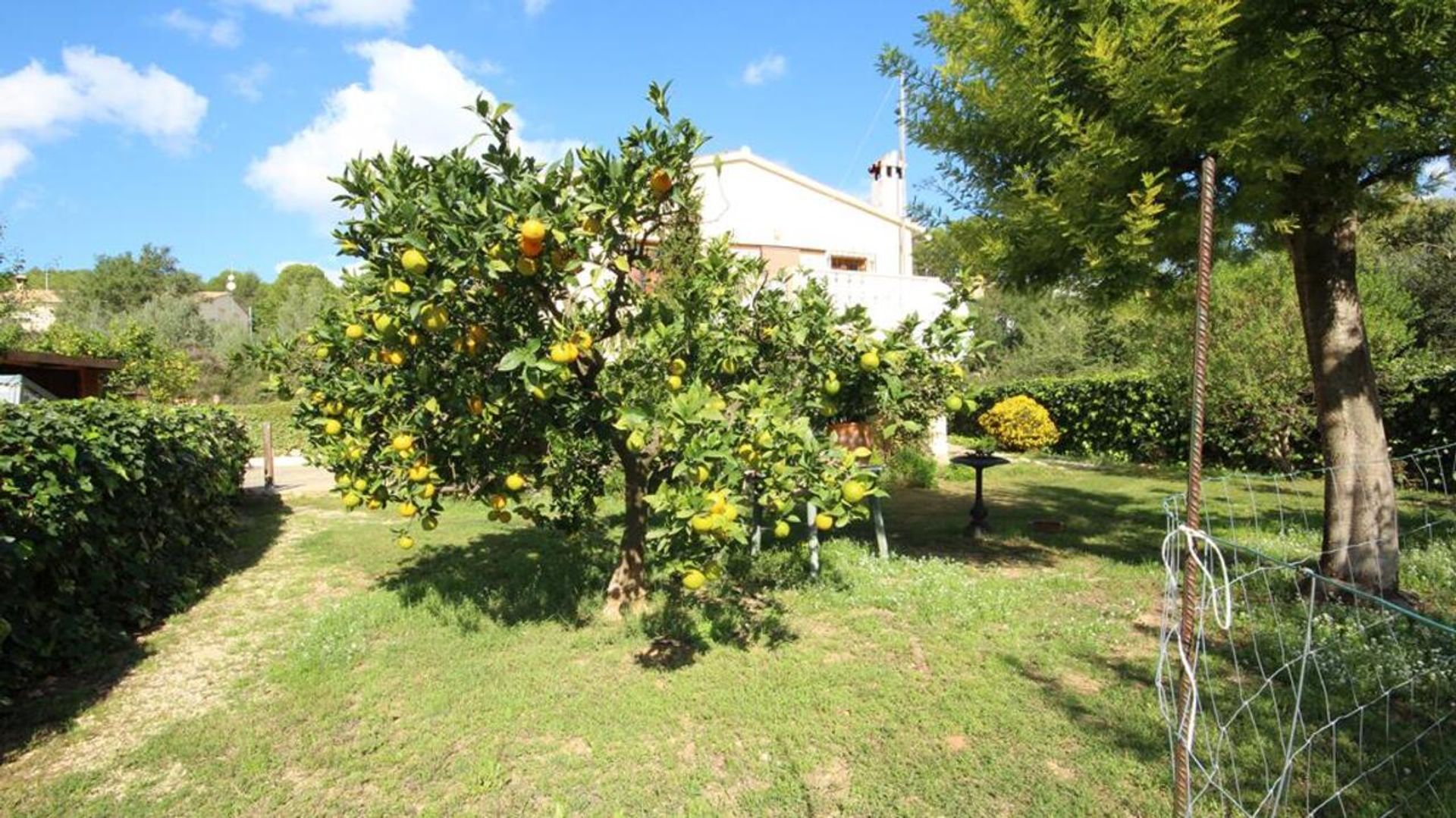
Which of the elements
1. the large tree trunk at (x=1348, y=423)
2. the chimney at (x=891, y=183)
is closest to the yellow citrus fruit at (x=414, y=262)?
the large tree trunk at (x=1348, y=423)

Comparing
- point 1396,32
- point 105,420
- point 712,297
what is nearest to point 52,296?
point 105,420

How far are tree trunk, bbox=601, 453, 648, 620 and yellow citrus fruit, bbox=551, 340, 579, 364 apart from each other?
1.54 metres

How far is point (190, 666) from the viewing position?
14.9 ft

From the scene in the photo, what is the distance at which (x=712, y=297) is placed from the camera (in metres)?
4.27

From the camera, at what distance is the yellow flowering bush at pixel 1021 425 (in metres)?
16.6

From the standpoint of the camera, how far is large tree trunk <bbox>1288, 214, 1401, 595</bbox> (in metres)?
4.70

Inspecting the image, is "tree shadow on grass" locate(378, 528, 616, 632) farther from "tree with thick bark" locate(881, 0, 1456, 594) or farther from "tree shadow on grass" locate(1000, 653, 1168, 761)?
"tree with thick bark" locate(881, 0, 1456, 594)

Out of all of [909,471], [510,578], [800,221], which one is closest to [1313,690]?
[510,578]

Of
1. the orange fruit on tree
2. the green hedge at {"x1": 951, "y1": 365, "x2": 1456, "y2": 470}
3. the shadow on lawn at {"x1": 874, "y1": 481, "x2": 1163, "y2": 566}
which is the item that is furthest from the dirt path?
the green hedge at {"x1": 951, "y1": 365, "x2": 1456, "y2": 470}

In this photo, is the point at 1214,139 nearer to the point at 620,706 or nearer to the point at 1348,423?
the point at 1348,423

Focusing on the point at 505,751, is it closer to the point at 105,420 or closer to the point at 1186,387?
the point at 105,420

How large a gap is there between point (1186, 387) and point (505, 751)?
1161cm

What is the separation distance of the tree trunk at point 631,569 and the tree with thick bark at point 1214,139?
2875 millimetres

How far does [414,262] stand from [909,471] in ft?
33.2
